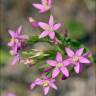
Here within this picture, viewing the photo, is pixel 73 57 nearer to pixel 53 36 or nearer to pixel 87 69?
pixel 53 36

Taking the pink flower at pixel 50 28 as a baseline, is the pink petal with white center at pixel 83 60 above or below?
below

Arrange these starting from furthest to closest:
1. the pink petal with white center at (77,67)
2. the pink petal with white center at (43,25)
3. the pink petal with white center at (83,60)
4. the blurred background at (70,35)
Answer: the blurred background at (70,35)
the pink petal with white center at (43,25)
the pink petal with white center at (83,60)
the pink petal with white center at (77,67)

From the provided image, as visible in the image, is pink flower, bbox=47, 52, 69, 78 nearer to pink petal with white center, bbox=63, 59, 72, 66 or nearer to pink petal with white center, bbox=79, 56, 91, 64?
pink petal with white center, bbox=63, 59, 72, 66

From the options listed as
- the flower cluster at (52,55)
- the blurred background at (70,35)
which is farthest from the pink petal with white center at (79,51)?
the blurred background at (70,35)

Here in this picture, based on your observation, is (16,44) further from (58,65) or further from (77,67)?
(77,67)

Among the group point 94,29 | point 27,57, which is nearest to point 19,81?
point 94,29

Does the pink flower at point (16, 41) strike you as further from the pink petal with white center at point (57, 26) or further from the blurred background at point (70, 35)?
the blurred background at point (70, 35)
